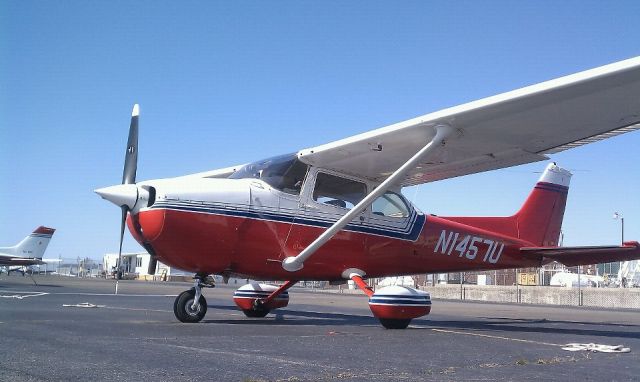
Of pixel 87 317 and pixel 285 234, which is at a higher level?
pixel 285 234

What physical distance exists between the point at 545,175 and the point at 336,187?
6308 millimetres

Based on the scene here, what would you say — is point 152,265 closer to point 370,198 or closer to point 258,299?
point 258,299

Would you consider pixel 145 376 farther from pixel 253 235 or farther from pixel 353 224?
pixel 353 224

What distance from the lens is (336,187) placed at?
36.3 ft

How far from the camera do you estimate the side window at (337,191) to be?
10.8 m

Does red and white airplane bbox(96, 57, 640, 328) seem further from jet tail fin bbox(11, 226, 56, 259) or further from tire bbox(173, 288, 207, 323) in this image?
jet tail fin bbox(11, 226, 56, 259)

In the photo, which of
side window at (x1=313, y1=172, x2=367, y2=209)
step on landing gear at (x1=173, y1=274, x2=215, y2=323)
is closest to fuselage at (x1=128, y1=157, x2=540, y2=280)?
side window at (x1=313, y1=172, x2=367, y2=209)

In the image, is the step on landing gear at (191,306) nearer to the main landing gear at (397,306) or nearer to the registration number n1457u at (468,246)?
the main landing gear at (397,306)

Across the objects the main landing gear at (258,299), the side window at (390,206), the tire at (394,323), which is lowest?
the tire at (394,323)

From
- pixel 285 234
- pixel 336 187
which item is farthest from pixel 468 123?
pixel 285 234

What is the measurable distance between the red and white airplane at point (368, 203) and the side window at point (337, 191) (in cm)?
2

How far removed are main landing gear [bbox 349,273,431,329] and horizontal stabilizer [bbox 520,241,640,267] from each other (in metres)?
4.21

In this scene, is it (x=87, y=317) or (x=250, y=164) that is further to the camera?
(x=250, y=164)

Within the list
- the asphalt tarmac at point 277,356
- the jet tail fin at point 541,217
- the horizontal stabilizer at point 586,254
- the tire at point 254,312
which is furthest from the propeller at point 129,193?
the horizontal stabilizer at point 586,254
